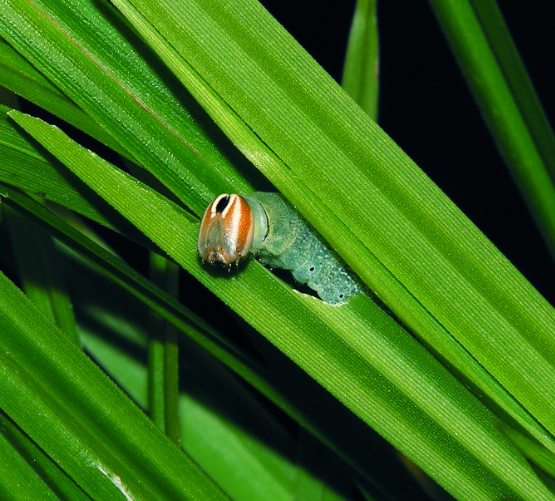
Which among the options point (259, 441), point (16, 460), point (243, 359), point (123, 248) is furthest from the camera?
point (123, 248)

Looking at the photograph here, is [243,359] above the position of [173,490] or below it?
above

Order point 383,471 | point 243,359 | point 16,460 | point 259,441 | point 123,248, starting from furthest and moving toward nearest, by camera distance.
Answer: point 123,248 → point 259,441 → point 383,471 → point 243,359 → point 16,460

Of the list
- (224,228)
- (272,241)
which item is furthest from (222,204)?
(272,241)

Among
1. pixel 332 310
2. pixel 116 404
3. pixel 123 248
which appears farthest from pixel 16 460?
pixel 123 248

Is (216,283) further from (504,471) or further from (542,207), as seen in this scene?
(542,207)

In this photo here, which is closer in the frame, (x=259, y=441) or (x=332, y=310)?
(x=332, y=310)
